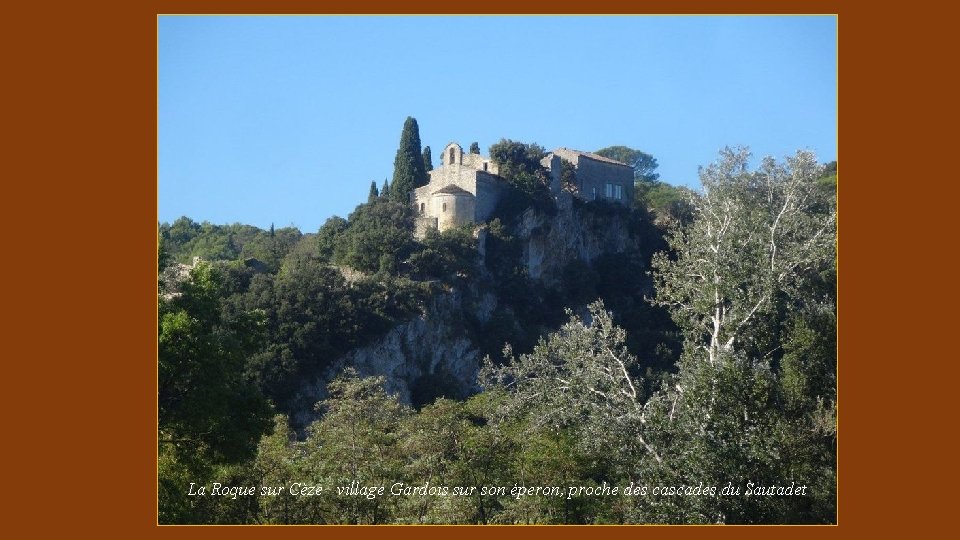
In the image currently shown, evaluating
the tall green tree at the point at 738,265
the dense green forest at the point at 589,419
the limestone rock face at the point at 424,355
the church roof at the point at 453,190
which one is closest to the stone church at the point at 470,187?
the church roof at the point at 453,190

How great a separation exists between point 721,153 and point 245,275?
945 inches

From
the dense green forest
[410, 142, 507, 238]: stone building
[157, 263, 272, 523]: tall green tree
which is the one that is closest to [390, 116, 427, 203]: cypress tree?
[410, 142, 507, 238]: stone building

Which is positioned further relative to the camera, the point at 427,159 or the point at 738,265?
the point at 427,159

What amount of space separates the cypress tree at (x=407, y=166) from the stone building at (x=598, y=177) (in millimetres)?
6521

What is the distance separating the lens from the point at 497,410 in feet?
90.1

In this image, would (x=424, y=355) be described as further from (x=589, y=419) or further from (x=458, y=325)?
(x=589, y=419)

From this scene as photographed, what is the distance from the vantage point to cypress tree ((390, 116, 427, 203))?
67062 mm

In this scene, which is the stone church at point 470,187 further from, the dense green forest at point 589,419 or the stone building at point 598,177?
the dense green forest at point 589,419

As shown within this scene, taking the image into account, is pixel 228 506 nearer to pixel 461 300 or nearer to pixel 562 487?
pixel 562 487

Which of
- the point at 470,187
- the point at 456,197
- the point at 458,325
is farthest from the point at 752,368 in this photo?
the point at 470,187

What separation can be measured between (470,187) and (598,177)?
1015cm

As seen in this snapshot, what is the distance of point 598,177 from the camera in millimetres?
73125

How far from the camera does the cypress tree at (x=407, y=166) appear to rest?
6706cm

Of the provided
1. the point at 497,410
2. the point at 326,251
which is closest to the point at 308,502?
the point at 497,410
